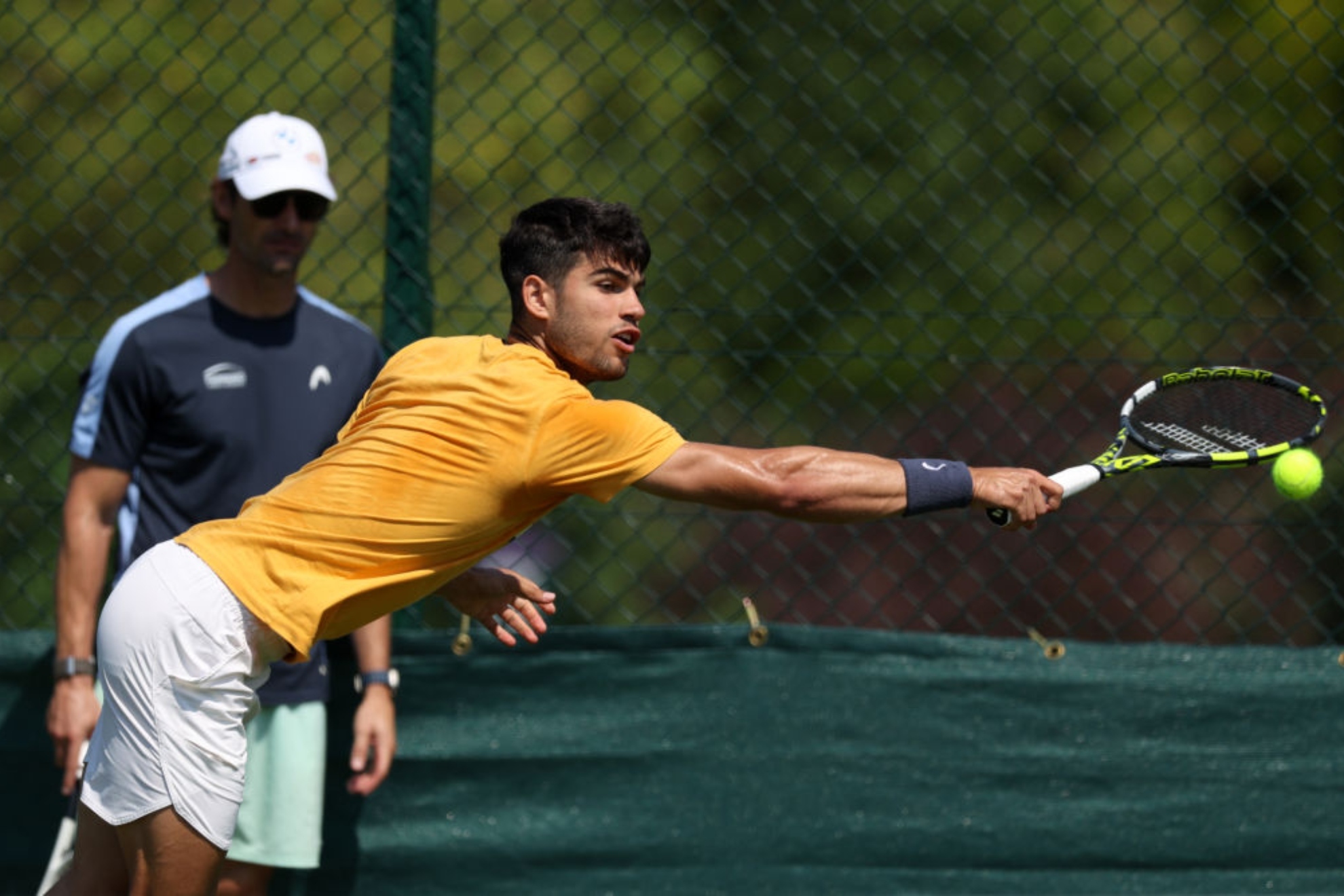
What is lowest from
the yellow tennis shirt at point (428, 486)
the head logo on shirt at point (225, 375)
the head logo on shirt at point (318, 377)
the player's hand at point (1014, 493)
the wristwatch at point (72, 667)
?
the player's hand at point (1014, 493)

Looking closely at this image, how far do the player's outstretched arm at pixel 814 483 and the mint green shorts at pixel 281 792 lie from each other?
1.37m

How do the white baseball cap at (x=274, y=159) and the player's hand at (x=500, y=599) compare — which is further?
the white baseball cap at (x=274, y=159)

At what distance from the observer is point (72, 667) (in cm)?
422

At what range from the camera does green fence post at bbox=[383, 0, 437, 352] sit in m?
4.62

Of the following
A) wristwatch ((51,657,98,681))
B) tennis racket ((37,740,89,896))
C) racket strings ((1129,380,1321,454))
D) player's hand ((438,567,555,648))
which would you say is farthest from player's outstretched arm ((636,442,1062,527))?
tennis racket ((37,740,89,896))

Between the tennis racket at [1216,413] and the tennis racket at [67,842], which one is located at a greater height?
the tennis racket at [67,842]

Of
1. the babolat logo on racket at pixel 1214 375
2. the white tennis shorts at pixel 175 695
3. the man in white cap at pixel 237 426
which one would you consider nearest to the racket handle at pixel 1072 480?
the babolat logo on racket at pixel 1214 375

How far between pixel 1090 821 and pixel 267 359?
2289 millimetres

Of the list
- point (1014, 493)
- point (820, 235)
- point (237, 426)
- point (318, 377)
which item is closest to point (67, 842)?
point (237, 426)

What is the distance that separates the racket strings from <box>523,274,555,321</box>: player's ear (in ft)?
4.74

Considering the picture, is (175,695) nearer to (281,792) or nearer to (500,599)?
(500,599)

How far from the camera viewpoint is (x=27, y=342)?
16.8 ft

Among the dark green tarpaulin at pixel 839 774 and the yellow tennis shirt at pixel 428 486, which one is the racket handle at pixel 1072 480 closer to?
the yellow tennis shirt at pixel 428 486

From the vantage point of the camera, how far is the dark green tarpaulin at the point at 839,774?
4535mm
